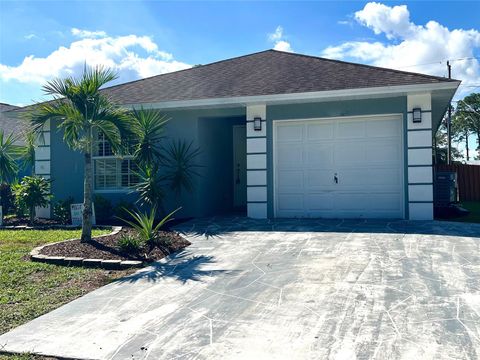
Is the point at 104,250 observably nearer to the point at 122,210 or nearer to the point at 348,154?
the point at 122,210

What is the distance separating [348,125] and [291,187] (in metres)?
2.16

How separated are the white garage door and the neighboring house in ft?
0.08

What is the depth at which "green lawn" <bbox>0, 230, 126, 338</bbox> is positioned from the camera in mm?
5047

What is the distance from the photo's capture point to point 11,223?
11.8m

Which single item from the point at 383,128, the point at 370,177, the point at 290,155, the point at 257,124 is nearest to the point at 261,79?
the point at 257,124

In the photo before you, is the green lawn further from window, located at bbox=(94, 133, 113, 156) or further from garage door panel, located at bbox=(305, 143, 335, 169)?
garage door panel, located at bbox=(305, 143, 335, 169)

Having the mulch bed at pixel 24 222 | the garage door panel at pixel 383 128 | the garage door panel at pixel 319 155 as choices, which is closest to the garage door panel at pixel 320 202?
the garage door panel at pixel 319 155

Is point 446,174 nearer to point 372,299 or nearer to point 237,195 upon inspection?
point 237,195

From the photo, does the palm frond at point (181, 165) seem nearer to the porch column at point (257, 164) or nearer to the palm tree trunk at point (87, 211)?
the porch column at point (257, 164)

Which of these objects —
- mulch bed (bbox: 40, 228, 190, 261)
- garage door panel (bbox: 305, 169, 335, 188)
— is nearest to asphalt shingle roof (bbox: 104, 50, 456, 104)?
garage door panel (bbox: 305, 169, 335, 188)

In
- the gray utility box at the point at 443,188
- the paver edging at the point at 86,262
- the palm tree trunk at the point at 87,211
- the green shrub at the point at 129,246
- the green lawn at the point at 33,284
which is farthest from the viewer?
the gray utility box at the point at 443,188

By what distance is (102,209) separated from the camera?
1170cm

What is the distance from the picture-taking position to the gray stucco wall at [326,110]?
33.3ft

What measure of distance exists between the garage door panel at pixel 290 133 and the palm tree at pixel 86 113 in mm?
4354
